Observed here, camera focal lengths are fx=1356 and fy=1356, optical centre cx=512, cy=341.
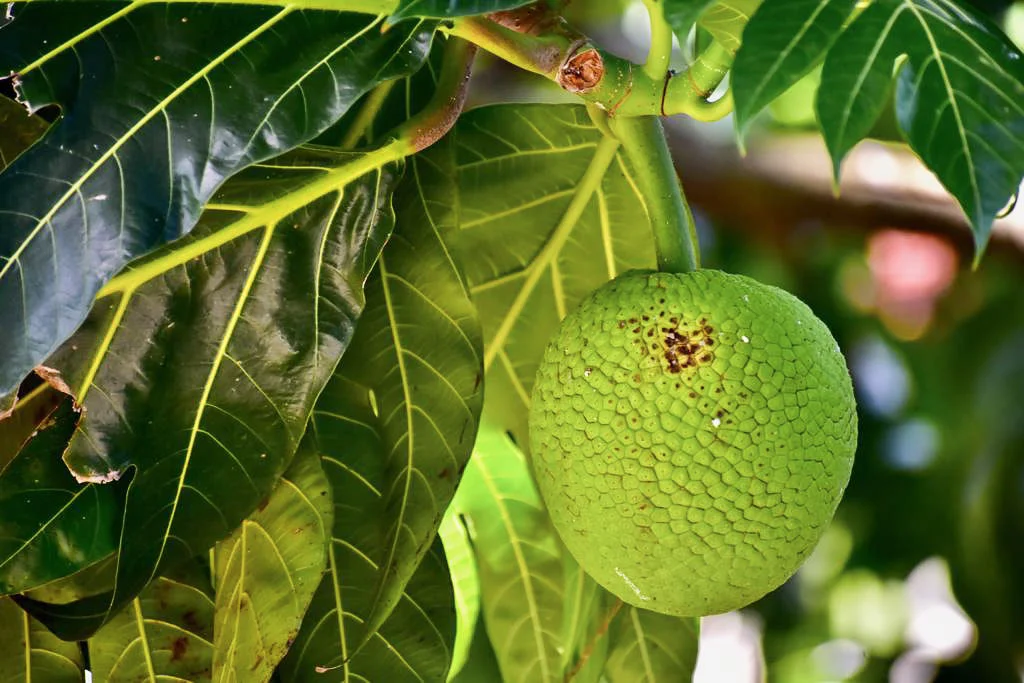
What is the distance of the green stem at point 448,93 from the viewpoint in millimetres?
1022

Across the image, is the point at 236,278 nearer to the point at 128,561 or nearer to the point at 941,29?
the point at 128,561

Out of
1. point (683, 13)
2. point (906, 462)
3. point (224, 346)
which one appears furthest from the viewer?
point (906, 462)

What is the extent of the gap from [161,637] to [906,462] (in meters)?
1.69

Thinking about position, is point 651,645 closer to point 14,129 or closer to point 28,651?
point 28,651

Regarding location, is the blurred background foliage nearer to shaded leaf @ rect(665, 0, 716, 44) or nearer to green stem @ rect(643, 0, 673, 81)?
green stem @ rect(643, 0, 673, 81)

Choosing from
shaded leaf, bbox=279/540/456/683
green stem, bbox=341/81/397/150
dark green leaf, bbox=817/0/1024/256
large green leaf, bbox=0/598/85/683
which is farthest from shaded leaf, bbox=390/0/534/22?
large green leaf, bbox=0/598/85/683

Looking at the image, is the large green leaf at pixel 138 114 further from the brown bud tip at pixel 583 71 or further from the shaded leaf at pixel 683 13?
the shaded leaf at pixel 683 13

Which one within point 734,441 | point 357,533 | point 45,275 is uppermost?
point 45,275

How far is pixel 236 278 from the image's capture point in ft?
3.24

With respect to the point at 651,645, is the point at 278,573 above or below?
above

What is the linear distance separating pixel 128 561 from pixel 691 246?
1.53 ft

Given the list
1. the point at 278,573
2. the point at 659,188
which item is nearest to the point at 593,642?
the point at 278,573

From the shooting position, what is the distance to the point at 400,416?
3.50 feet

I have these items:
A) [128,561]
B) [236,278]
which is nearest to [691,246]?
[236,278]
